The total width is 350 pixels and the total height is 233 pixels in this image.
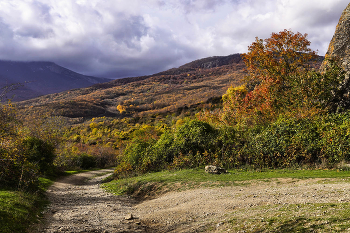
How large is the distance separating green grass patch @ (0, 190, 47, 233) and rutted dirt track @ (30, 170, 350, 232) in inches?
20.3

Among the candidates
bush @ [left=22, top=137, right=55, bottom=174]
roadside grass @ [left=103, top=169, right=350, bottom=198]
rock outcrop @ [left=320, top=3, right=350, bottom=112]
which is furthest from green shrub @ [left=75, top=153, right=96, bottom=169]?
rock outcrop @ [left=320, top=3, right=350, bottom=112]

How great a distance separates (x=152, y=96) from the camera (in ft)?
358

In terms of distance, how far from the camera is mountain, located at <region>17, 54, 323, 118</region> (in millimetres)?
78938

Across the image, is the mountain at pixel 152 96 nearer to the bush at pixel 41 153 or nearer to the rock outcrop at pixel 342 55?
the rock outcrop at pixel 342 55

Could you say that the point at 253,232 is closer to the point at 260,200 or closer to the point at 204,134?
the point at 260,200

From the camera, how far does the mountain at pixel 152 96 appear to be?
7894 centimetres

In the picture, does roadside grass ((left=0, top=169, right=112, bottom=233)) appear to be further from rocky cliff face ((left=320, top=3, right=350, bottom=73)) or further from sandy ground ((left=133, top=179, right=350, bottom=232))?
rocky cliff face ((left=320, top=3, right=350, bottom=73))

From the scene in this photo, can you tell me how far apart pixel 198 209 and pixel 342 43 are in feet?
59.6

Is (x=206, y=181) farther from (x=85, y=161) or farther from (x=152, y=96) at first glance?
(x=152, y=96)

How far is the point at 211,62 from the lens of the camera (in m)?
184

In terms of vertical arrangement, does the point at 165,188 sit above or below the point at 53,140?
below

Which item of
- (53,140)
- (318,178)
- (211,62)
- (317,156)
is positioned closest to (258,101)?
(317,156)

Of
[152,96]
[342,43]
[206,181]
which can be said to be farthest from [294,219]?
[152,96]

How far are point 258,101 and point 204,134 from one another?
6.41m
